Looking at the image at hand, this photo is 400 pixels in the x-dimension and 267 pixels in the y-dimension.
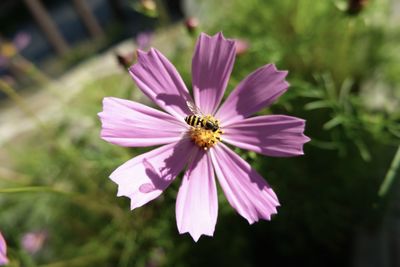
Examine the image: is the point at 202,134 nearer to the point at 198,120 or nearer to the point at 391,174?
the point at 198,120

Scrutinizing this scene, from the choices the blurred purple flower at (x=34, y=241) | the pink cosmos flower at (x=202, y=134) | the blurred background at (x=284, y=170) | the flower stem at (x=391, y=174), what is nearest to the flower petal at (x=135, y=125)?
the pink cosmos flower at (x=202, y=134)

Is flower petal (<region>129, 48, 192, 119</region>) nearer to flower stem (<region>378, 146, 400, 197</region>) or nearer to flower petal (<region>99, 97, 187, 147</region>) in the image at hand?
flower petal (<region>99, 97, 187, 147</region>)

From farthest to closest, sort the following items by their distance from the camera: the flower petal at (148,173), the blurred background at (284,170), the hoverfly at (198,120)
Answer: the blurred background at (284,170) → the hoverfly at (198,120) → the flower petal at (148,173)

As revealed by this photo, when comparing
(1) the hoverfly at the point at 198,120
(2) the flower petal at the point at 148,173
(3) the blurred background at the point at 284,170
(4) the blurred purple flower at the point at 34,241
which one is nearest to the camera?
(2) the flower petal at the point at 148,173

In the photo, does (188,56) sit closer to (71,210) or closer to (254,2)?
(254,2)

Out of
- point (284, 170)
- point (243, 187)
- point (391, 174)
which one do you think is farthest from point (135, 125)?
point (284, 170)

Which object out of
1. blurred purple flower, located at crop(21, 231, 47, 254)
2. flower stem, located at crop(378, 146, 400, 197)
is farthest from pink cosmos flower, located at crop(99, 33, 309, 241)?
blurred purple flower, located at crop(21, 231, 47, 254)

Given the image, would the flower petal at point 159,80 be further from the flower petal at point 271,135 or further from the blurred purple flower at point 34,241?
the blurred purple flower at point 34,241
